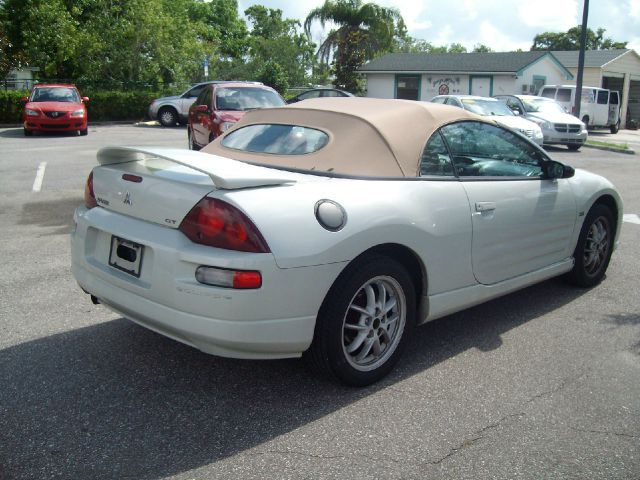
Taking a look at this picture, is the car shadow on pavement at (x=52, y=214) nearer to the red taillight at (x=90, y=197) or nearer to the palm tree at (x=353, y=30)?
the red taillight at (x=90, y=197)

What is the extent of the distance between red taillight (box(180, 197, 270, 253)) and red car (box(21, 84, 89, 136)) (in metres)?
18.2

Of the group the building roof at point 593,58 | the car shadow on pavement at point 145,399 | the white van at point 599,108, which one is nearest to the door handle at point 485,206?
the car shadow on pavement at point 145,399

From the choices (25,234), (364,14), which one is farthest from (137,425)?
(364,14)

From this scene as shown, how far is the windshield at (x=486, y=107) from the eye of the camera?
17.7 m

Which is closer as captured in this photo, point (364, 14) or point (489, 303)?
point (489, 303)

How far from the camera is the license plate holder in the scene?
11.2 feet

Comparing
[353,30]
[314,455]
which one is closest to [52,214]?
[314,455]

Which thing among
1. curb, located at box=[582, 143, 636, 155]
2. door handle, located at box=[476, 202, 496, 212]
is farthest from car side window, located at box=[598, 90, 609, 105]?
door handle, located at box=[476, 202, 496, 212]

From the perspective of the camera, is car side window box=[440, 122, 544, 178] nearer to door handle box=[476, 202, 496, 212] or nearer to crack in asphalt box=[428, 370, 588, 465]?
door handle box=[476, 202, 496, 212]

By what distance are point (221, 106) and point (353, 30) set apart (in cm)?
3285

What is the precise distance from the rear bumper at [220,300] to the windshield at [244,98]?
962 cm

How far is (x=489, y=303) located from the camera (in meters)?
5.25

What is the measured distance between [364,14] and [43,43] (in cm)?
2113

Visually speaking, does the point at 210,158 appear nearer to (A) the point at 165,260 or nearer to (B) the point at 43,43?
(A) the point at 165,260
